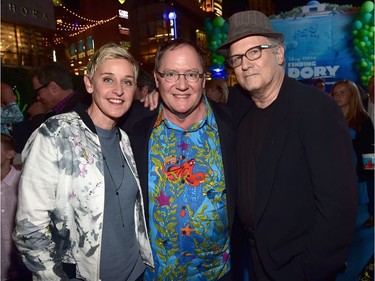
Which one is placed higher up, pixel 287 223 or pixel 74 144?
pixel 74 144

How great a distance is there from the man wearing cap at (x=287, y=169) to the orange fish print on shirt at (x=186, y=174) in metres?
0.29

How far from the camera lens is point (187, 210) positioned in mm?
2188

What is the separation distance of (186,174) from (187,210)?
0.25m

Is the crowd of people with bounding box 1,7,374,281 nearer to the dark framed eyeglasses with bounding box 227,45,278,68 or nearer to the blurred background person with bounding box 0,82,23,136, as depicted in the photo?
the dark framed eyeglasses with bounding box 227,45,278,68

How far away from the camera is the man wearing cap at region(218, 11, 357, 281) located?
5.74 ft

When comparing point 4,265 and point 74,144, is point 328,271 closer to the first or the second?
point 74,144

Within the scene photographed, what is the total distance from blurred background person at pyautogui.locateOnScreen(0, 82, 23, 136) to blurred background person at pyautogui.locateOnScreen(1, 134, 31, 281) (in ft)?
4.86

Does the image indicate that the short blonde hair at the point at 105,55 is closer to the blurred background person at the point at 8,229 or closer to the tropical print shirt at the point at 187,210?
the tropical print shirt at the point at 187,210

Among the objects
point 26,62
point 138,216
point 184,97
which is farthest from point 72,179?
point 26,62

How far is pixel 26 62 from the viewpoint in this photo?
56.8 ft

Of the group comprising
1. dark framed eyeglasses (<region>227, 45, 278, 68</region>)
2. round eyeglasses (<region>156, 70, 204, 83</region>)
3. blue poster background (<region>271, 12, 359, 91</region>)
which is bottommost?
round eyeglasses (<region>156, 70, 204, 83</region>)

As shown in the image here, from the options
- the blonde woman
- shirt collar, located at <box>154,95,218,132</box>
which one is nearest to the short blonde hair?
the blonde woman

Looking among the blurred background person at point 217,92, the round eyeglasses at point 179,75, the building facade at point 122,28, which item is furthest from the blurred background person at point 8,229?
the building facade at point 122,28

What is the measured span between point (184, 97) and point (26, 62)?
1782 centimetres
